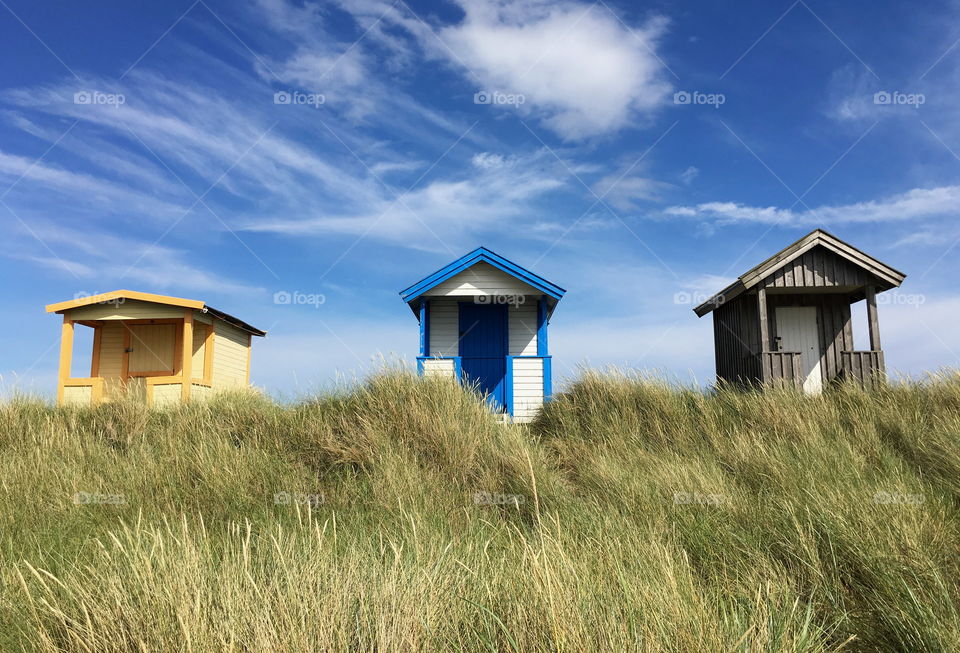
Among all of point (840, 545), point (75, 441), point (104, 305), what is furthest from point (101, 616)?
point (104, 305)

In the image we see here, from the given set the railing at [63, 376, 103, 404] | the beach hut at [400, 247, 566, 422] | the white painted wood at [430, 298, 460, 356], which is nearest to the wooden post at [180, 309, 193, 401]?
the railing at [63, 376, 103, 404]

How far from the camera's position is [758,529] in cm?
506

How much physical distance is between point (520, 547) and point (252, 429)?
258 inches

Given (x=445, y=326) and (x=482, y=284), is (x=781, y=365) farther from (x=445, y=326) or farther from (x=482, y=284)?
(x=445, y=326)

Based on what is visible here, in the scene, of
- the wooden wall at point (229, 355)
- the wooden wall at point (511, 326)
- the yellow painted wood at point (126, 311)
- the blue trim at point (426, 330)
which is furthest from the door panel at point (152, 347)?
the wooden wall at point (511, 326)

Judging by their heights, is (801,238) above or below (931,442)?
above

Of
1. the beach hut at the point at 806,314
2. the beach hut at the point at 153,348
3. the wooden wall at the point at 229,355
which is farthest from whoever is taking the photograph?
the wooden wall at the point at 229,355

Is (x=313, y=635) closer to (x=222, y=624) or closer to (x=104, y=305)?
(x=222, y=624)

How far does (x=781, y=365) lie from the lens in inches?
560

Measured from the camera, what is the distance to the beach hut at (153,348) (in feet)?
54.7

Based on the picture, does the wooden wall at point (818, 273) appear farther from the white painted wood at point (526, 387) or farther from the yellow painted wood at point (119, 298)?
the yellow painted wood at point (119, 298)

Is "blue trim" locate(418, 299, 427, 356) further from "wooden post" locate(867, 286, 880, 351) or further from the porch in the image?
"wooden post" locate(867, 286, 880, 351)

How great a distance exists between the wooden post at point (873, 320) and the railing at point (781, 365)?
2.20m

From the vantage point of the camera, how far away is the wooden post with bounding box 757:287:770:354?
14.4 m
